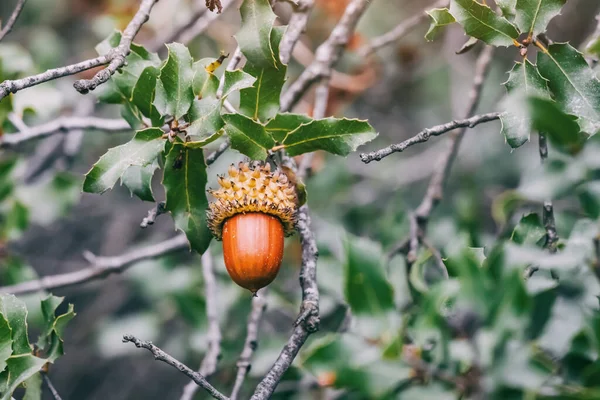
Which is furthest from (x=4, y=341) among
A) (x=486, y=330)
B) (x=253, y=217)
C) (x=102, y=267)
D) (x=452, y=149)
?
(x=452, y=149)

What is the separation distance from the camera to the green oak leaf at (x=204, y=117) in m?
1.11

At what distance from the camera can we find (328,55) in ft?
5.75

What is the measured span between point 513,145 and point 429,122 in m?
1.83

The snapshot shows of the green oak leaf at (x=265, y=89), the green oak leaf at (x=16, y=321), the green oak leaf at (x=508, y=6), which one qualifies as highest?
the green oak leaf at (x=508, y=6)

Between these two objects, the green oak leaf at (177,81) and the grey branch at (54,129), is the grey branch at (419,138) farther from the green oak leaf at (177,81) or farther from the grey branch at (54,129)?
the grey branch at (54,129)

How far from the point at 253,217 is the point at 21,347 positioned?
54cm

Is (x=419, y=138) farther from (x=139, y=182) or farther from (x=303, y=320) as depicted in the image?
(x=139, y=182)

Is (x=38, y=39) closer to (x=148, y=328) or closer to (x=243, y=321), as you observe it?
(x=148, y=328)

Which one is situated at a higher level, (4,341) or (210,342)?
(210,342)

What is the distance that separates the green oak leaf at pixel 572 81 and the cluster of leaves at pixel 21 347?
1.11 m

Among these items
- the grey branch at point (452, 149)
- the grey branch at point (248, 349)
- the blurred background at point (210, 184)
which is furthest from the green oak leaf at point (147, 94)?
the grey branch at point (452, 149)

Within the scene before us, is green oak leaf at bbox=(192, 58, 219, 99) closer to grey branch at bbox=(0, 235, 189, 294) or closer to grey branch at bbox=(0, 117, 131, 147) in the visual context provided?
grey branch at bbox=(0, 117, 131, 147)

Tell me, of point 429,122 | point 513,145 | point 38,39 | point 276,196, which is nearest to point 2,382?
point 276,196

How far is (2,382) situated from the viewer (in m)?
1.16
